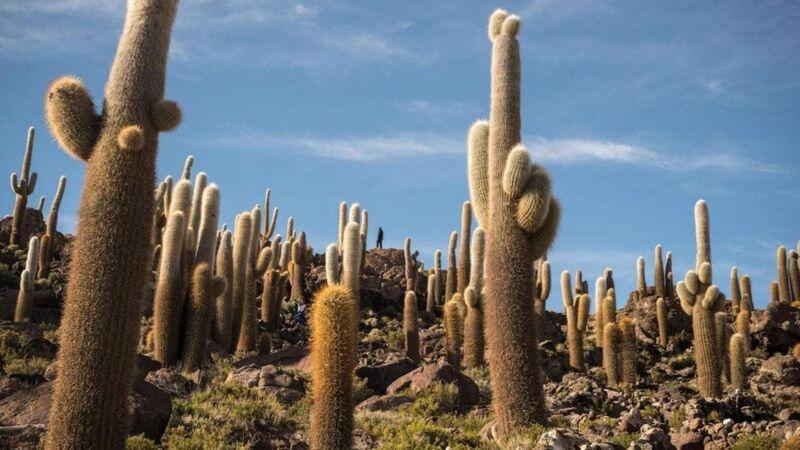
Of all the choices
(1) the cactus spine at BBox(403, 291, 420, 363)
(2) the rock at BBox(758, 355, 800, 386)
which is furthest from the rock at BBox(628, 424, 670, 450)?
Result: (1) the cactus spine at BBox(403, 291, 420, 363)

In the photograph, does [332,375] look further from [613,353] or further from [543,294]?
[543,294]

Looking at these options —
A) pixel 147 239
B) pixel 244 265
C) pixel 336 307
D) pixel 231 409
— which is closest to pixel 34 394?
pixel 231 409

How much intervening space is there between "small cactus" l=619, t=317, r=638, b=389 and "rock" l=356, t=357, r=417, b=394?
5.11m

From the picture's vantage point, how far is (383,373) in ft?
54.9

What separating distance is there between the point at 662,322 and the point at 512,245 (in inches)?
551

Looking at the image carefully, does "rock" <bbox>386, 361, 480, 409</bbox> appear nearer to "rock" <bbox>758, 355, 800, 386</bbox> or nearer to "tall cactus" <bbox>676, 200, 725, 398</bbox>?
"tall cactus" <bbox>676, 200, 725, 398</bbox>

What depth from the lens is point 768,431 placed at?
1206 centimetres

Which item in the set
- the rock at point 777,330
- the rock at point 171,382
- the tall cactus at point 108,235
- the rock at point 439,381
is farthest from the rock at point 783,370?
the tall cactus at point 108,235

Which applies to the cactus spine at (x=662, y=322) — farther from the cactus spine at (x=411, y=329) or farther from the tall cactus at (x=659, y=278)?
the cactus spine at (x=411, y=329)

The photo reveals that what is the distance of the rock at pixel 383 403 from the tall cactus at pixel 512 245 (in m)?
3.23

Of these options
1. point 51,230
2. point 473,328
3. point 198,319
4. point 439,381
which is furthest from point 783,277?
point 51,230

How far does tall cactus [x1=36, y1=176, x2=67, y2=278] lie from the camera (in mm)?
24625

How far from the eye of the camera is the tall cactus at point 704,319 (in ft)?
53.6

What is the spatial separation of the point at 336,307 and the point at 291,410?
421 centimetres
